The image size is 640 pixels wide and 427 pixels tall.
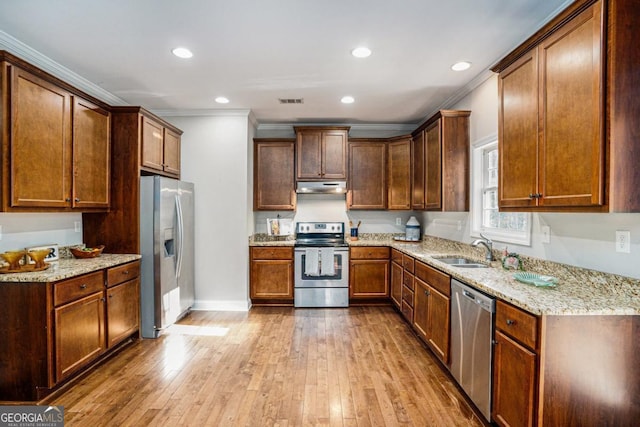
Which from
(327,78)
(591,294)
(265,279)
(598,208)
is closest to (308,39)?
Result: (327,78)

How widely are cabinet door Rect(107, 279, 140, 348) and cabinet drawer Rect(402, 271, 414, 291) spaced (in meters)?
2.91

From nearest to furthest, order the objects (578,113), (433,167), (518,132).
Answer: (578,113) < (518,132) < (433,167)

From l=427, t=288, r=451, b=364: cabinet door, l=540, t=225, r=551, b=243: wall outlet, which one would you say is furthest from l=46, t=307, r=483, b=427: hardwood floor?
l=540, t=225, r=551, b=243: wall outlet

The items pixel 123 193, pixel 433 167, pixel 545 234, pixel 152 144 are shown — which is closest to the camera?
pixel 545 234

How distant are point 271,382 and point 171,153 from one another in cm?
296

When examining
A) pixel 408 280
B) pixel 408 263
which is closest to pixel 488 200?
pixel 408 263

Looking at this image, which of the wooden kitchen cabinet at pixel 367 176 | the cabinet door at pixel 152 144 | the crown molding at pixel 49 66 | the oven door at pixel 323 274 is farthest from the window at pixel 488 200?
the crown molding at pixel 49 66

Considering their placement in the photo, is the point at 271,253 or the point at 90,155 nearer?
the point at 90,155

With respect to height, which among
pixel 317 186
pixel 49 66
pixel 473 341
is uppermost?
pixel 49 66

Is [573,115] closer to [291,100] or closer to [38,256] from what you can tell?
[291,100]

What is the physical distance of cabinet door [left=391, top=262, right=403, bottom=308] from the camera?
4070 millimetres

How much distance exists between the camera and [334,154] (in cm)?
471

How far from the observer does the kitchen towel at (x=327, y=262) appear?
4.45 meters

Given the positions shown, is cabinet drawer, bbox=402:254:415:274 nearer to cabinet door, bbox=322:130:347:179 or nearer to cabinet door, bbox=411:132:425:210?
cabinet door, bbox=411:132:425:210
